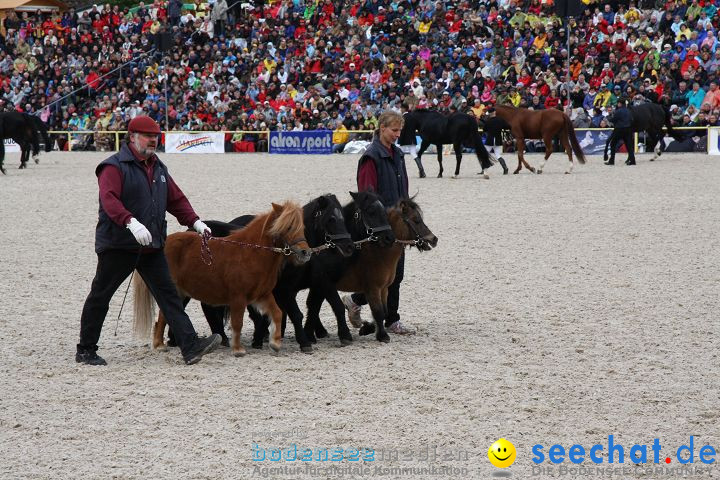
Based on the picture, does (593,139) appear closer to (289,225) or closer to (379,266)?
(379,266)

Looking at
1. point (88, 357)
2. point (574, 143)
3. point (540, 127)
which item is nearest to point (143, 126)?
point (88, 357)

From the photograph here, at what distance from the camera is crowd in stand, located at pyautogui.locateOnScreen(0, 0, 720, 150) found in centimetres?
2869

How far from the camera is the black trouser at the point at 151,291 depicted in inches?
275

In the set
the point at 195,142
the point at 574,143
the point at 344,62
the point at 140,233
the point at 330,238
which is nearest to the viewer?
the point at 140,233

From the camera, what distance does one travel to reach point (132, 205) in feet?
22.6

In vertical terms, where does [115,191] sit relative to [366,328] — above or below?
above

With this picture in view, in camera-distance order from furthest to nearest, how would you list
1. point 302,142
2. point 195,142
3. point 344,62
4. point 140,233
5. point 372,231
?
point 344,62, point 195,142, point 302,142, point 372,231, point 140,233

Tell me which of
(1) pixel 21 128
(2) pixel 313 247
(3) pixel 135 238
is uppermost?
(1) pixel 21 128

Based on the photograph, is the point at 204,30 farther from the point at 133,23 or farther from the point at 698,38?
the point at 698,38

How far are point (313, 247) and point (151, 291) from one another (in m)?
1.19

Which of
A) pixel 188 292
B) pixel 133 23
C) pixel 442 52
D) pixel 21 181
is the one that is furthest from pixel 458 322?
pixel 133 23

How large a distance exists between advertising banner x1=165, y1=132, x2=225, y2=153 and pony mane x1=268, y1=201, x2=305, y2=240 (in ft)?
90.5

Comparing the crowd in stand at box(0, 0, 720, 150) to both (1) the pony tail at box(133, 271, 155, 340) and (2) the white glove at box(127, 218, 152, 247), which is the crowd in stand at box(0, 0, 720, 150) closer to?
(1) the pony tail at box(133, 271, 155, 340)

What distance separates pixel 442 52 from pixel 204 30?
39.8 feet
